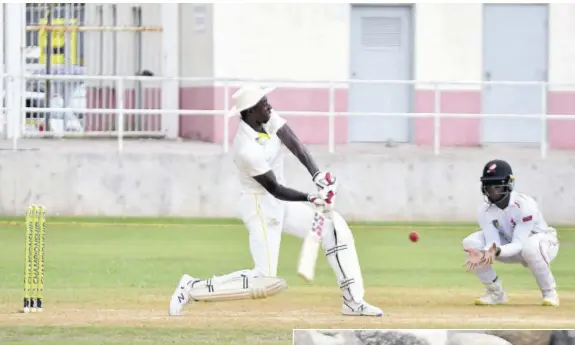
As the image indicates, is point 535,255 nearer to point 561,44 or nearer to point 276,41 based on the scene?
point 276,41

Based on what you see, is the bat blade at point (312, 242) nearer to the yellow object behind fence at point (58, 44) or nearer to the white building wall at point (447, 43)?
the white building wall at point (447, 43)

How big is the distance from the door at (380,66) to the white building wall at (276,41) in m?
0.64

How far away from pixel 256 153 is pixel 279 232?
0.68 m

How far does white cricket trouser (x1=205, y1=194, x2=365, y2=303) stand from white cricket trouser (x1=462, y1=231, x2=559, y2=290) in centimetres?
187

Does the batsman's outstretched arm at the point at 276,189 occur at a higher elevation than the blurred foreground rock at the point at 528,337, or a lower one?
higher

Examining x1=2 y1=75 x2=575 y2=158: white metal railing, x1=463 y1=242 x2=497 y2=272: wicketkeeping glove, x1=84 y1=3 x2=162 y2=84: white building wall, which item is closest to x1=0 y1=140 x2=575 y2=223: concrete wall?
x1=2 y1=75 x2=575 y2=158: white metal railing

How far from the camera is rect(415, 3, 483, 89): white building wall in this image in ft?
101

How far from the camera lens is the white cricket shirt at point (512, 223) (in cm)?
1509

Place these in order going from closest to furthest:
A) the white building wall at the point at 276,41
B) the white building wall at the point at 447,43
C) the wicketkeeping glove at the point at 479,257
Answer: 1. the wicketkeeping glove at the point at 479,257
2. the white building wall at the point at 276,41
3. the white building wall at the point at 447,43

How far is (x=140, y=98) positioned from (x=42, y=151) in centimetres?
617

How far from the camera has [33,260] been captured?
47.4 ft

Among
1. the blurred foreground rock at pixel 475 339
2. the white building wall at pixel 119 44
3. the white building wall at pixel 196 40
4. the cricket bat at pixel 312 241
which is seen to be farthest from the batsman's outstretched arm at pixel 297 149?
the white building wall at pixel 119 44

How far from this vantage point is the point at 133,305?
15266 millimetres

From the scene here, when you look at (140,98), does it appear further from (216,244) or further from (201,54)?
(216,244)
